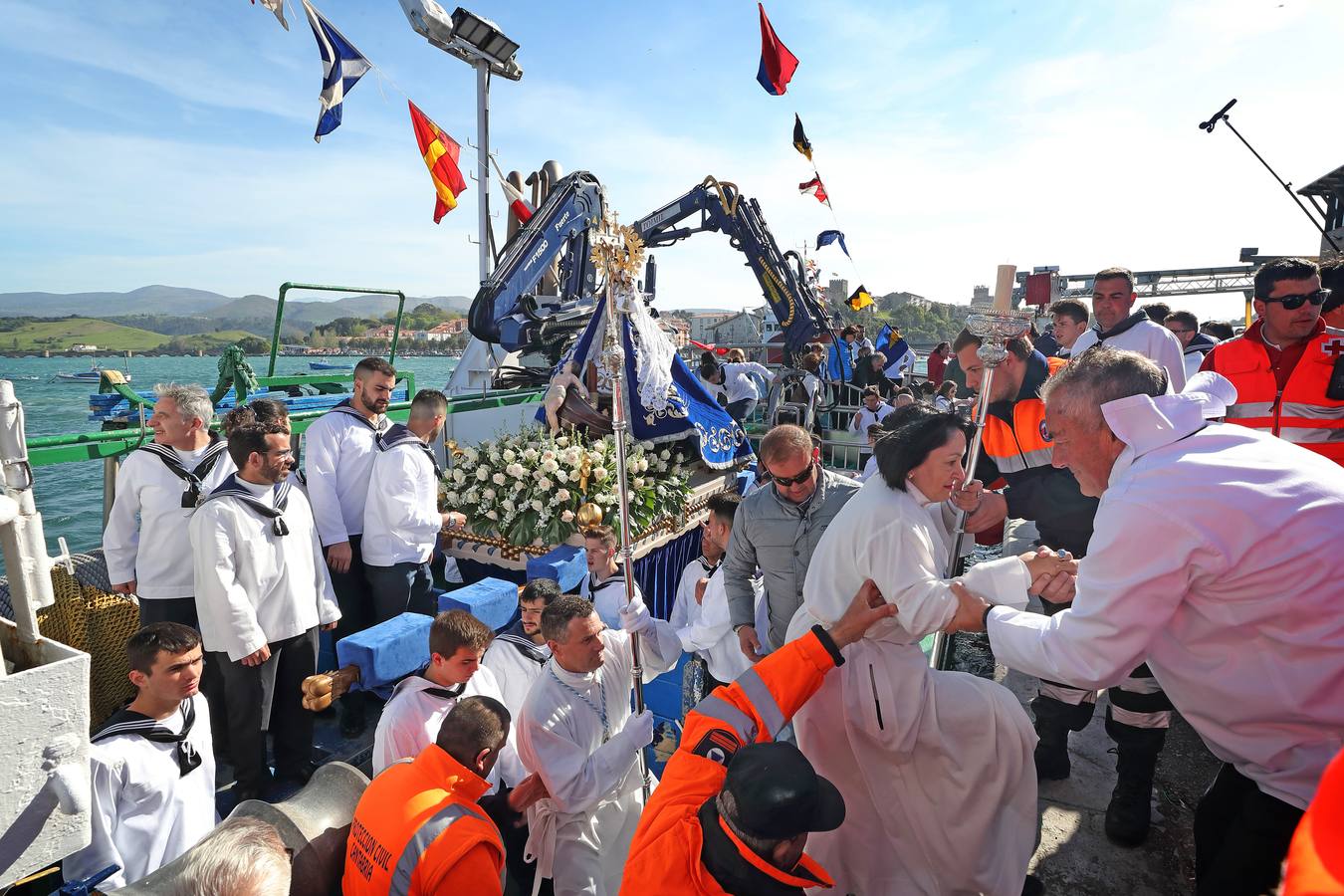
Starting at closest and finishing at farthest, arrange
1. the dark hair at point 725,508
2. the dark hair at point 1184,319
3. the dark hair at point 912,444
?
1. the dark hair at point 912,444
2. the dark hair at point 725,508
3. the dark hair at point 1184,319

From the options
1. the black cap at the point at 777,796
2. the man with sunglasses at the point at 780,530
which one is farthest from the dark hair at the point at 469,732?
the man with sunglasses at the point at 780,530

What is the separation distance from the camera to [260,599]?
374cm

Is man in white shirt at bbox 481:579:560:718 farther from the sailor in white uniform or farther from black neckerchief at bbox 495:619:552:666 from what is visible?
the sailor in white uniform

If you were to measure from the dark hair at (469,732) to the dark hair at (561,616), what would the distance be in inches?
23.4

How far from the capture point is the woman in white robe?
253 cm

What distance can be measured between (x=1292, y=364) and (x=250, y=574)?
5.74 meters

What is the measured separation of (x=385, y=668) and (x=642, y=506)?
2.47m

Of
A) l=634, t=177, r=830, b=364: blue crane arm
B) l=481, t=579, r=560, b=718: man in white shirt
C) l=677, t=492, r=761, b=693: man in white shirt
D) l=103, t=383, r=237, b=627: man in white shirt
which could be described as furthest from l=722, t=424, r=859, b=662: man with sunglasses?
l=634, t=177, r=830, b=364: blue crane arm

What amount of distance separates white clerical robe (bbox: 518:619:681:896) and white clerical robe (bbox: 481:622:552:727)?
18.2 inches

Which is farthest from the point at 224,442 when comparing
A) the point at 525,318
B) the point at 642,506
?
the point at 525,318

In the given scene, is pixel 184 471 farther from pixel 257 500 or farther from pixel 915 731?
pixel 915 731

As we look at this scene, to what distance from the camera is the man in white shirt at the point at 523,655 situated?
3520 mm

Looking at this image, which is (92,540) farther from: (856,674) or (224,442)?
(856,674)

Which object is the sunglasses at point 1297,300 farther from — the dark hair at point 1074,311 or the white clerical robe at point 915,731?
the white clerical robe at point 915,731
